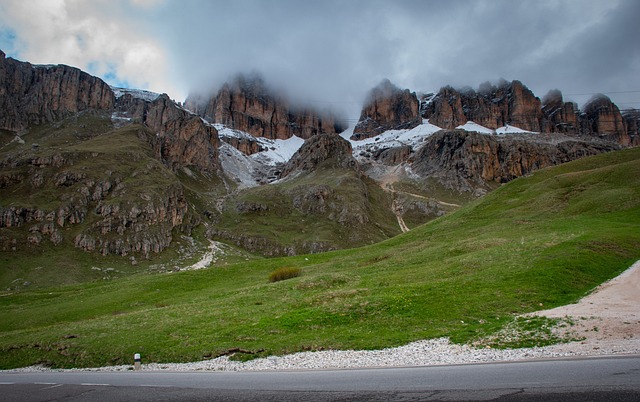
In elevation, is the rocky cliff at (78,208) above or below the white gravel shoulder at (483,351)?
above

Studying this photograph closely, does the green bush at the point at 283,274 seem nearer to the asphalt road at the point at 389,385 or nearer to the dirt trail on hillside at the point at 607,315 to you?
the asphalt road at the point at 389,385

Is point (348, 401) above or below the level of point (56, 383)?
above

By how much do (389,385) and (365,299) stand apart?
1595 cm

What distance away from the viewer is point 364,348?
20.3m

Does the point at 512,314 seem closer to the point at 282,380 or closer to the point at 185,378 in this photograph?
the point at 282,380

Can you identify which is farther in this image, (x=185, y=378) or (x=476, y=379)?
(x=185, y=378)

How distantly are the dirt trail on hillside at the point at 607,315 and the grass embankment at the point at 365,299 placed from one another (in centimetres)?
142

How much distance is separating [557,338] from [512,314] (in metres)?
4.93

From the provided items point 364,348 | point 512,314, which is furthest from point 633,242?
point 364,348

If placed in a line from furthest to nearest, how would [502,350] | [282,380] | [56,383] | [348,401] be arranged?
[56,383] → [502,350] → [282,380] → [348,401]

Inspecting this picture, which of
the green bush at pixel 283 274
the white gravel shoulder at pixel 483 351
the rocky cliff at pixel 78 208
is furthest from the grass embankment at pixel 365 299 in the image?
the rocky cliff at pixel 78 208

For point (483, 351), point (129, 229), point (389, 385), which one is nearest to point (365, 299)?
point (483, 351)

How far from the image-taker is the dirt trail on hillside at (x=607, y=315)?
55.9 ft

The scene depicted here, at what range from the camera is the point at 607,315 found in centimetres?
2000
